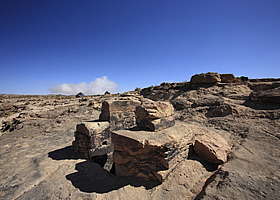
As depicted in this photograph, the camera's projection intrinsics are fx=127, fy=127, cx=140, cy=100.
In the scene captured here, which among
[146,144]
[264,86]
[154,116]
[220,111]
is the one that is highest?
[264,86]

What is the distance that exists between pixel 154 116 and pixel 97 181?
2.13m

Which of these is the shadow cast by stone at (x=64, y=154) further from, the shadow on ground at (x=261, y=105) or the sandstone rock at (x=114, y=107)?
the shadow on ground at (x=261, y=105)

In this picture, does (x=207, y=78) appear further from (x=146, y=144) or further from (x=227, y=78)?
(x=146, y=144)

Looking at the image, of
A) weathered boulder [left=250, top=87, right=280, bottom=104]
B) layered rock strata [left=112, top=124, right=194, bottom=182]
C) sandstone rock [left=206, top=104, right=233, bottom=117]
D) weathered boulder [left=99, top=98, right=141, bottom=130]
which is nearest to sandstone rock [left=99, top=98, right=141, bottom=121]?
weathered boulder [left=99, top=98, right=141, bottom=130]

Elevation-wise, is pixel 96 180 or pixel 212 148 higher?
pixel 212 148

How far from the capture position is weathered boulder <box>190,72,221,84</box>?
837 cm

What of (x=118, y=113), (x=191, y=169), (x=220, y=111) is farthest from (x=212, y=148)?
(x=118, y=113)

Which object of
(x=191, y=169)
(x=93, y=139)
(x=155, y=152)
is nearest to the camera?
(x=155, y=152)

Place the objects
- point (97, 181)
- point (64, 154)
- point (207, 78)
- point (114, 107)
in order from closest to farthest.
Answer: point (97, 181) < point (64, 154) < point (114, 107) < point (207, 78)

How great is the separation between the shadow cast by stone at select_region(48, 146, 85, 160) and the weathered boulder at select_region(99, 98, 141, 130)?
1.48 meters

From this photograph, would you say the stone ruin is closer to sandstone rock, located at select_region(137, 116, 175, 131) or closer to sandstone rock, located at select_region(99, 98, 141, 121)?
sandstone rock, located at select_region(137, 116, 175, 131)

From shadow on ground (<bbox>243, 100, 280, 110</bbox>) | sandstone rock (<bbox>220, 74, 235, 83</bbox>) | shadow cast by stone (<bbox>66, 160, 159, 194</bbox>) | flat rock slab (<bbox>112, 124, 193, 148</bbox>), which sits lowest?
shadow cast by stone (<bbox>66, 160, 159, 194</bbox>)

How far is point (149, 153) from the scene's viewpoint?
2.85m

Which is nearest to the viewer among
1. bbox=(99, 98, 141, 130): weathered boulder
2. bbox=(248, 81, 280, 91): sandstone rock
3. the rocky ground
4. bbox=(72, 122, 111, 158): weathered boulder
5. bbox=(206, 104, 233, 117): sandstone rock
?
the rocky ground
